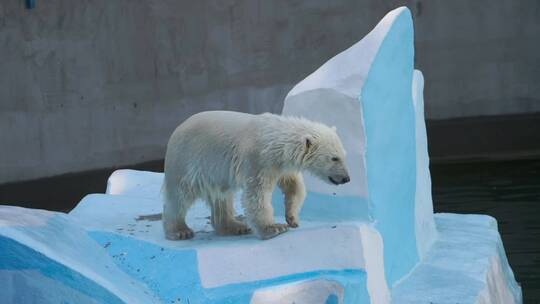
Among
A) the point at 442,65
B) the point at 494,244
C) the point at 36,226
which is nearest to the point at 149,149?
the point at 442,65

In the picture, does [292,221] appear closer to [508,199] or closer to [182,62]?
[508,199]

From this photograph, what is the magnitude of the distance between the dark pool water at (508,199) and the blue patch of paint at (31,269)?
3.93 meters

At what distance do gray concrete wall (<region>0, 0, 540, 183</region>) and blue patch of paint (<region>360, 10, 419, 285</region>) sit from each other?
200 inches

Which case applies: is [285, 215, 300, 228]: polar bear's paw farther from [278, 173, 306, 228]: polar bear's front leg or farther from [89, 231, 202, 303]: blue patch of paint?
[89, 231, 202, 303]: blue patch of paint

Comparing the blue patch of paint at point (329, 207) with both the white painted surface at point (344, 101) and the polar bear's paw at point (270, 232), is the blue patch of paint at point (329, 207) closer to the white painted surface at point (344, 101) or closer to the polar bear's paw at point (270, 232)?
the white painted surface at point (344, 101)

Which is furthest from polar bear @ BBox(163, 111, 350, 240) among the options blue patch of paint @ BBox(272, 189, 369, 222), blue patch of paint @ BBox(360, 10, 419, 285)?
blue patch of paint @ BBox(360, 10, 419, 285)

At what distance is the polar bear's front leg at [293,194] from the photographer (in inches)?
153

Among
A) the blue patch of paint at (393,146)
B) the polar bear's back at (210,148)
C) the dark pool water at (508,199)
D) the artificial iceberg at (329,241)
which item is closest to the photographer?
the artificial iceberg at (329,241)

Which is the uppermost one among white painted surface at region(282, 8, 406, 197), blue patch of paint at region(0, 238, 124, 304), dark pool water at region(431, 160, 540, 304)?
white painted surface at region(282, 8, 406, 197)

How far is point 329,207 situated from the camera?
162 inches

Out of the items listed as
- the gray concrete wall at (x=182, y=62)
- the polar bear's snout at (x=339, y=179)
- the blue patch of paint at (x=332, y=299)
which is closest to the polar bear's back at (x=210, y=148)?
the polar bear's snout at (x=339, y=179)

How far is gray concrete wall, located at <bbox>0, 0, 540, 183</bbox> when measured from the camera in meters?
8.90

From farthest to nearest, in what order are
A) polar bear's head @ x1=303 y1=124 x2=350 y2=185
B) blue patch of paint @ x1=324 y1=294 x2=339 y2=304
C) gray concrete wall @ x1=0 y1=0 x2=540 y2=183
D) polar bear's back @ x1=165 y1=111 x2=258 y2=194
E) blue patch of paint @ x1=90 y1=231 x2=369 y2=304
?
gray concrete wall @ x1=0 y1=0 x2=540 y2=183
polar bear's back @ x1=165 y1=111 x2=258 y2=194
polar bear's head @ x1=303 y1=124 x2=350 y2=185
blue patch of paint @ x1=90 y1=231 x2=369 y2=304
blue patch of paint @ x1=324 y1=294 x2=339 y2=304

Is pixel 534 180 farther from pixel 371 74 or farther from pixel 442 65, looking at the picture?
pixel 371 74
